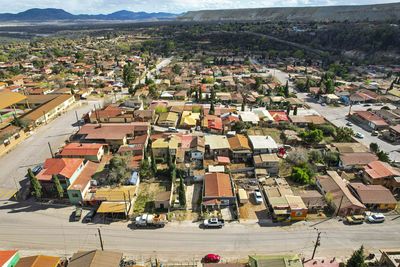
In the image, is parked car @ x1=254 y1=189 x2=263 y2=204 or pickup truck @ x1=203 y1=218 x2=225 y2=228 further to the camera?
parked car @ x1=254 y1=189 x2=263 y2=204

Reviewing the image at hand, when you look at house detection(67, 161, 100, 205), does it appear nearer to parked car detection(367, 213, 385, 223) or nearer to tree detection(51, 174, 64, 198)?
tree detection(51, 174, 64, 198)

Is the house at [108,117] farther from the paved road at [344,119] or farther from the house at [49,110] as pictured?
the paved road at [344,119]

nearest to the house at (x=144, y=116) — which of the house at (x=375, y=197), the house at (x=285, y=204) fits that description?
the house at (x=285, y=204)

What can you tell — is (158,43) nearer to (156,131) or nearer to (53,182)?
(156,131)

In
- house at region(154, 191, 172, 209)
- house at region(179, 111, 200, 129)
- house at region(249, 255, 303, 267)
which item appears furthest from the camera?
house at region(179, 111, 200, 129)

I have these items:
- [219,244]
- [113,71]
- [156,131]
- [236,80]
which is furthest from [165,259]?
[113,71]

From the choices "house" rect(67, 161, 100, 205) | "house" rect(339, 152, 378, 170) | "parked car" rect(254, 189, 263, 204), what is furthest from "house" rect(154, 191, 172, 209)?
"house" rect(339, 152, 378, 170)
